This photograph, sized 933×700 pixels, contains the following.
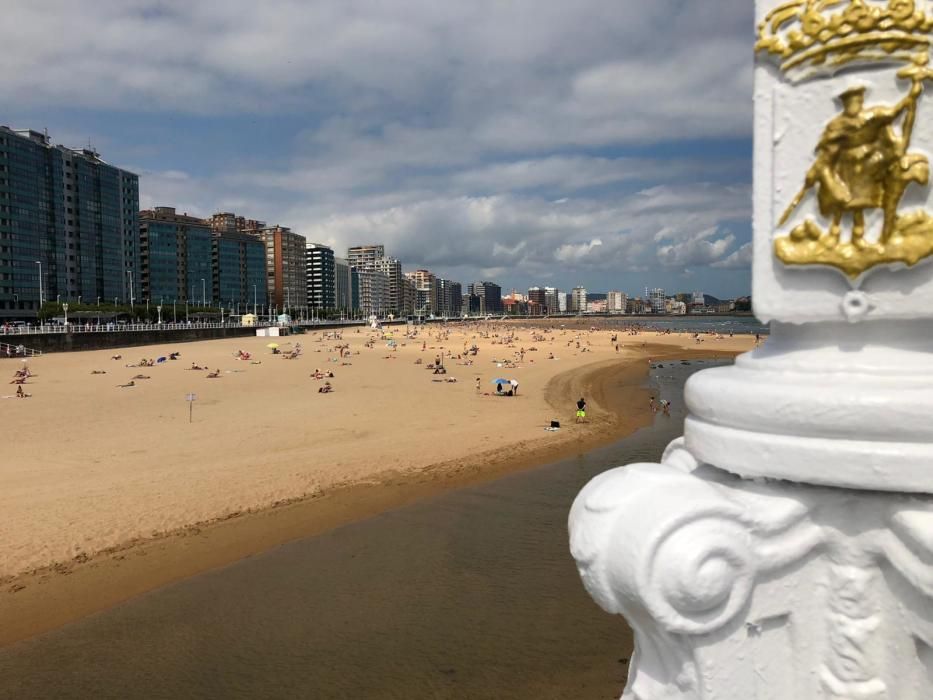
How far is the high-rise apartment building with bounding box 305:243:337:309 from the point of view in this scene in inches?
7352

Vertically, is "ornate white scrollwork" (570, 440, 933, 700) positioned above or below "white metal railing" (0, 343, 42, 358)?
above

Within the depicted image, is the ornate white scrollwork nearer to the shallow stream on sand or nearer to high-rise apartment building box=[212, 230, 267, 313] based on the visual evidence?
the shallow stream on sand

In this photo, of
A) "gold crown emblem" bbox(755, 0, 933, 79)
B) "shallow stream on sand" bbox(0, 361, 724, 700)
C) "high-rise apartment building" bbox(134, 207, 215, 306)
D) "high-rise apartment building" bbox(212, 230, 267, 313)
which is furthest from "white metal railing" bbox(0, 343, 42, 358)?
"high-rise apartment building" bbox(212, 230, 267, 313)

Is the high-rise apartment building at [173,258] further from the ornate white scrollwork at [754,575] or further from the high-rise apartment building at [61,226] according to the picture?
the ornate white scrollwork at [754,575]

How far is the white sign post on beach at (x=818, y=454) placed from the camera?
1.63 metres

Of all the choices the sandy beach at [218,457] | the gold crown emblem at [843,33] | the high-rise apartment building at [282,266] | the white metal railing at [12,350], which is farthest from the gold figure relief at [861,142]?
the high-rise apartment building at [282,266]

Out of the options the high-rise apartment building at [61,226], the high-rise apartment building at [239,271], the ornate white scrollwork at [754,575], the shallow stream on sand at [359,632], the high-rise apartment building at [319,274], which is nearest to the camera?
the ornate white scrollwork at [754,575]

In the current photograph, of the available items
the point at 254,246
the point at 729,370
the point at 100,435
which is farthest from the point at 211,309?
the point at 729,370

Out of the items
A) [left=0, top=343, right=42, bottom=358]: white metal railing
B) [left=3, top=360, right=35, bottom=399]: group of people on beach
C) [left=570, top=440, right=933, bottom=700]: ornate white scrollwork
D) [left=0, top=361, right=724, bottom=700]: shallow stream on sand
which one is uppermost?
[left=570, top=440, right=933, bottom=700]: ornate white scrollwork

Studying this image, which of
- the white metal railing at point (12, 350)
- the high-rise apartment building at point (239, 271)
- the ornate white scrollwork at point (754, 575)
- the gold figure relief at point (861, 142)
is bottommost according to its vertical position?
the white metal railing at point (12, 350)

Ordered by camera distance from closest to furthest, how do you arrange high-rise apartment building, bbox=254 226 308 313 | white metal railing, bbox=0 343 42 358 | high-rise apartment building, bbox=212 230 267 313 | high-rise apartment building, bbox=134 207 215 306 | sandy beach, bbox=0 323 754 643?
sandy beach, bbox=0 323 754 643
white metal railing, bbox=0 343 42 358
high-rise apartment building, bbox=134 207 215 306
high-rise apartment building, bbox=212 230 267 313
high-rise apartment building, bbox=254 226 308 313

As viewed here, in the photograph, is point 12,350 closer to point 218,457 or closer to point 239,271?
point 218,457

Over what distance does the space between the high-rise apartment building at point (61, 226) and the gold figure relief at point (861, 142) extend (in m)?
95.4

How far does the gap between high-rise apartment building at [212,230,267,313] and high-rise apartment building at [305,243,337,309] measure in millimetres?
31571
